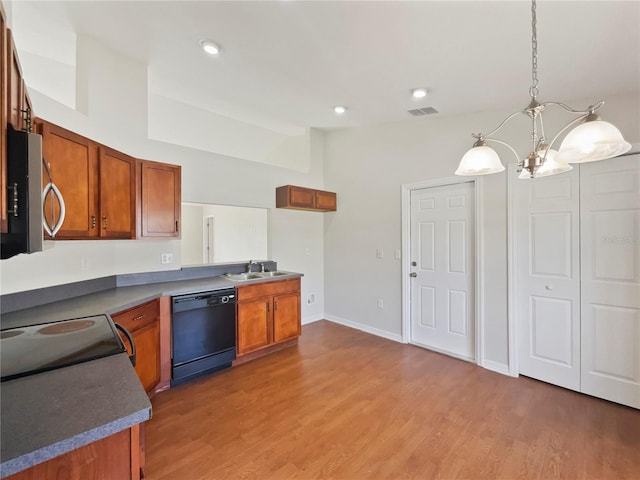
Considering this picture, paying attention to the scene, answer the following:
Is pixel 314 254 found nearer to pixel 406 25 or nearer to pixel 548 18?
pixel 406 25

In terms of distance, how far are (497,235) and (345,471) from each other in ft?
8.12

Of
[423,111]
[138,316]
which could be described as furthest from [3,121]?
[423,111]

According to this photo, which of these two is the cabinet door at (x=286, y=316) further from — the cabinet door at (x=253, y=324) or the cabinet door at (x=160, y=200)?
the cabinet door at (x=160, y=200)

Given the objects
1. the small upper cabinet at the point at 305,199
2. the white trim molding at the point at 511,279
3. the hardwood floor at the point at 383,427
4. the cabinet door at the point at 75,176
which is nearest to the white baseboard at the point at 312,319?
the hardwood floor at the point at 383,427

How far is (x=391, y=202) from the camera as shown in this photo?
3818 mm

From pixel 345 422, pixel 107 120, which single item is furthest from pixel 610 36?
pixel 107 120

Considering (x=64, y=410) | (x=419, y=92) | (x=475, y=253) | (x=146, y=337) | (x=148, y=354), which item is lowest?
(x=148, y=354)

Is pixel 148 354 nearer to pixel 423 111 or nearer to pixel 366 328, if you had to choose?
pixel 366 328

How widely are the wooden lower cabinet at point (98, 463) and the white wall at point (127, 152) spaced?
1025 millimetres

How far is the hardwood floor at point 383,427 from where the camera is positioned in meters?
1.73

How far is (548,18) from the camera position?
177 centimetres

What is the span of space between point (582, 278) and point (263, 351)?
314 cm

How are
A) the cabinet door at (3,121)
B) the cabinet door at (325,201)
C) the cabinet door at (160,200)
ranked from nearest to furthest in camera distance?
1. the cabinet door at (3,121)
2. the cabinet door at (160,200)
3. the cabinet door at (325,201)

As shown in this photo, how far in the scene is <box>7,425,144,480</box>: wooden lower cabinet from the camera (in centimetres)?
75
